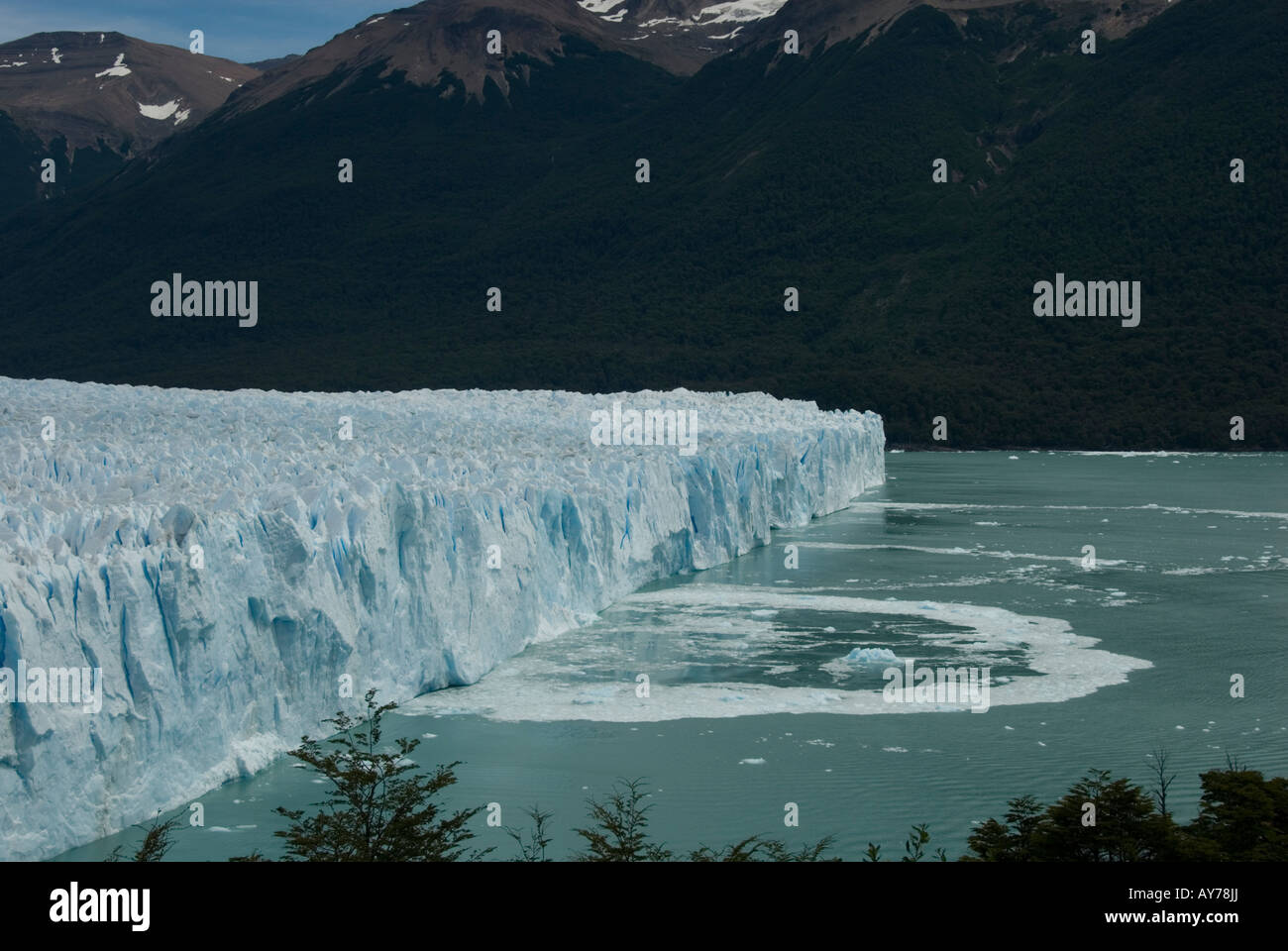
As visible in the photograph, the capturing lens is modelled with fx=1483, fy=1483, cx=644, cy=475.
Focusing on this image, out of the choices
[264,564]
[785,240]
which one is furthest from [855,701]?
[785,240]

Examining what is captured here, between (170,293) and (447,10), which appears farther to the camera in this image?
(447,10)

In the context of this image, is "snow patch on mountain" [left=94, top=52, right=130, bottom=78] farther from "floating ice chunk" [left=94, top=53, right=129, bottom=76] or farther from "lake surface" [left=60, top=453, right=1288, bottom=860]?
"lake surface" [left=60, top=453, right=1288, bottom=860]

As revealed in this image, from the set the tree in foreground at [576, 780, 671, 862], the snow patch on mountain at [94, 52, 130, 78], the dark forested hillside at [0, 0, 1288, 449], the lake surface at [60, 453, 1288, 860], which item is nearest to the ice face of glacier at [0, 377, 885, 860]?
the lake surface at [60, 453, 1288, 860]

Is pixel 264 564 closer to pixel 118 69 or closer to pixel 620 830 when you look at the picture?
pixel 620 830

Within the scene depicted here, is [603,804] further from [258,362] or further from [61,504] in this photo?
[258,362]

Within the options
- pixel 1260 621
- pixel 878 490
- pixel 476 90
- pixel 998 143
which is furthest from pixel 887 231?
pixel 1260 621

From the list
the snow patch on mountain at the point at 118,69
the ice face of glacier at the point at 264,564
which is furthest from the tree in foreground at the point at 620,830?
the snow patch on mountain at the point at 118,69
